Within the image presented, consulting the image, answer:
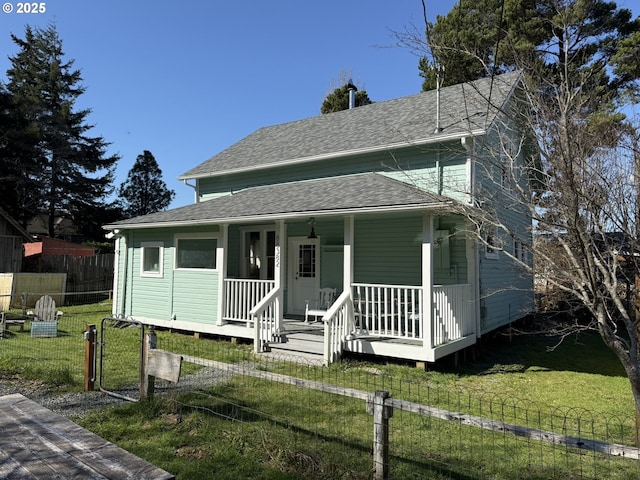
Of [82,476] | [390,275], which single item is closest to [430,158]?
[390,275]

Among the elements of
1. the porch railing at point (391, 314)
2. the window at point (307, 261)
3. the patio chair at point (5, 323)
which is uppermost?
the window at point (307, 261)

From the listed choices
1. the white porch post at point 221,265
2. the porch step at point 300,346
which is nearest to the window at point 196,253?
the white porch post at point 221,265

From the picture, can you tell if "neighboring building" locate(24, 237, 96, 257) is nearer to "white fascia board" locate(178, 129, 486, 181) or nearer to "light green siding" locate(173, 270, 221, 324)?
"white fascia board" locate(178, 129, 486, 181)

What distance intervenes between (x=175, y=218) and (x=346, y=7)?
6.88 metres

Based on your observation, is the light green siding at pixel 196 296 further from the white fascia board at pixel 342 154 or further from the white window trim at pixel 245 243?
the white fascia board at pixel 342 154

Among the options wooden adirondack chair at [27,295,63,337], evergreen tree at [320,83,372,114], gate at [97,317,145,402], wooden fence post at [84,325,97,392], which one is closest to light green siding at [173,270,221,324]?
gate at [97,317,145,402]

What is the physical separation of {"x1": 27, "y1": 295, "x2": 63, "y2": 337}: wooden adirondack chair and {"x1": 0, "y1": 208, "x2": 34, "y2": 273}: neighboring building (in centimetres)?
945

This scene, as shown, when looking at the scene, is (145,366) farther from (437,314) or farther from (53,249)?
(53,249)

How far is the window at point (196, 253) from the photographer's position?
11.7 meters

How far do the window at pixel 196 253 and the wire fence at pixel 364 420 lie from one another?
10.8 feet

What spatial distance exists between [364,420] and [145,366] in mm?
2767

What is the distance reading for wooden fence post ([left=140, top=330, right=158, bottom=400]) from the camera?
5.10 metres

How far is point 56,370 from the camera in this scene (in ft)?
22.9

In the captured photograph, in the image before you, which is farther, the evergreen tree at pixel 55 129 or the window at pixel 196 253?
the evergreen tree at pixel 55 129
